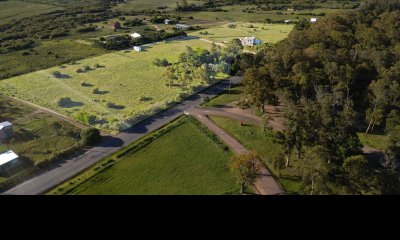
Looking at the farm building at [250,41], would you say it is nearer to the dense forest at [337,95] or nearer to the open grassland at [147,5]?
the dense forest at [337,95]

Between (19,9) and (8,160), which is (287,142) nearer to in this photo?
(8,160)

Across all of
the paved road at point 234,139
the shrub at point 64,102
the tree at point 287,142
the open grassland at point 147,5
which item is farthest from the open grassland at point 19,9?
the tree at point 287,142

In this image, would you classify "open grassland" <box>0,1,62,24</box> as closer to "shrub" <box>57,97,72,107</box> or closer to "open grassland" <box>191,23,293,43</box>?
"open grassland" <box>191,23,293,43</box>

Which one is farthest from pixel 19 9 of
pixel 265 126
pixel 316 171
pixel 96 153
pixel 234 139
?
pixel 316 171

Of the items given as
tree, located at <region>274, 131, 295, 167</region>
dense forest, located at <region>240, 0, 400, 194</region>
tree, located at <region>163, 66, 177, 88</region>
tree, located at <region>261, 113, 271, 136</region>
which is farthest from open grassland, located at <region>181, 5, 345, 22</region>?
tree, located at <region>274, 131, 295, 167</region>
